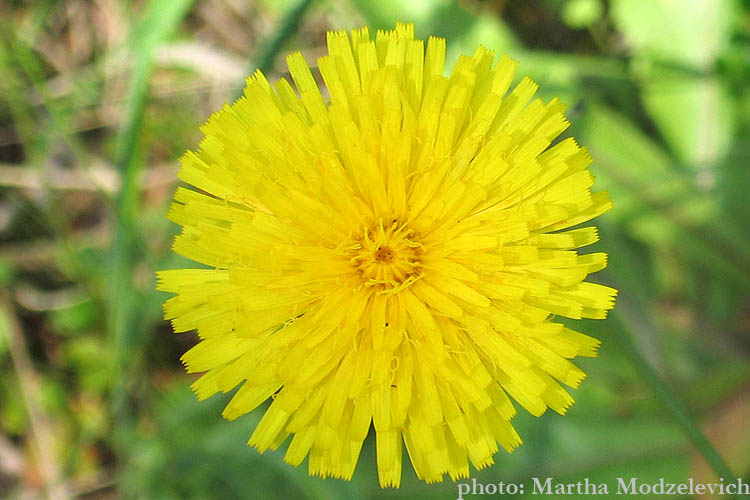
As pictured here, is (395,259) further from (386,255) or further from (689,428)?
(689,428)

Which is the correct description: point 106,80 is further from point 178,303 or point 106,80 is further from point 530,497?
point 530,497

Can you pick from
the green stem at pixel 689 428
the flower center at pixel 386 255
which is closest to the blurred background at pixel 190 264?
the green stem at pixel 689 428

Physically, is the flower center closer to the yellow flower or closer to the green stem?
the yellow flower

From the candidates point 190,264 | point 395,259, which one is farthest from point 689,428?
point 190,264

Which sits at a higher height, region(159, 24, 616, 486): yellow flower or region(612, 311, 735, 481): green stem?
region(159, 24, 616, 486): yellow flower

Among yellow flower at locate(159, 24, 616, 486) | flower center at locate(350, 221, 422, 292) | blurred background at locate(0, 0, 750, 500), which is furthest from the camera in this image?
blurred background at locate(0, 0, 750, 500)

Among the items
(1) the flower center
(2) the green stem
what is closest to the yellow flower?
(1) the flower center
